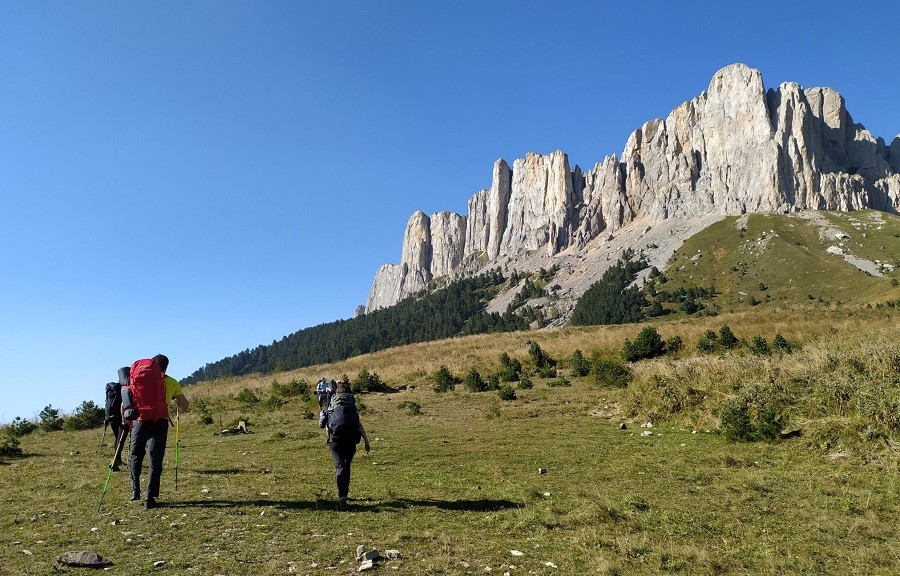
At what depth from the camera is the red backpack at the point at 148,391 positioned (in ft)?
28.4

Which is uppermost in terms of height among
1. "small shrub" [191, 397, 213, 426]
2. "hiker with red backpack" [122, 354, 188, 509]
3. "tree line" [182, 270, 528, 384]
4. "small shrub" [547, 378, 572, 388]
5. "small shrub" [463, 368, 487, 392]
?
"tree line" [182, 270, 528, 384]

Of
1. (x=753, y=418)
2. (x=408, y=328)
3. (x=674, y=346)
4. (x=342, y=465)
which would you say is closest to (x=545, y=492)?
(x=342, y=465)

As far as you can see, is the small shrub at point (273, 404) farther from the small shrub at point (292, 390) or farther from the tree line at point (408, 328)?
the tree line at point (408, 328)

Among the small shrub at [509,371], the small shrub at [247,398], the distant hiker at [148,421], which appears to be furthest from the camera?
the small shrub at [247,398]

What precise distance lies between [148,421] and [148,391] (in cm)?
51

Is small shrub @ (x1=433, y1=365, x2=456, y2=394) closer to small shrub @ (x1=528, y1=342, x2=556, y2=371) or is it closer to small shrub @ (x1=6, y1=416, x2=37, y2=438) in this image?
small shrub @ (x1=528, y1=342, x2=556, y2=371)

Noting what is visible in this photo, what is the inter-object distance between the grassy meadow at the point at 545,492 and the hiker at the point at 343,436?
0.45 meters

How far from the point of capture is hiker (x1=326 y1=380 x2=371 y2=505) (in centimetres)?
874

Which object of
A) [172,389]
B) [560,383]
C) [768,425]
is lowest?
[768,425]

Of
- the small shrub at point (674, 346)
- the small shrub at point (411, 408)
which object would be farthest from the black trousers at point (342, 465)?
the small shrub at point (674, 346)

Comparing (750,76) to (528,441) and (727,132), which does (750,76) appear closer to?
(727,132)

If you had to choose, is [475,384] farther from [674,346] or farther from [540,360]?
[674,346]

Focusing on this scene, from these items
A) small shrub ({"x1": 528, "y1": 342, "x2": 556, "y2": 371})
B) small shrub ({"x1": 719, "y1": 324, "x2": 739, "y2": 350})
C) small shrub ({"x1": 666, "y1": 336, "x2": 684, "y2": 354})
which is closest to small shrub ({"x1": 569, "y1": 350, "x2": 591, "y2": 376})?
small shrub ({"x1": 528, "y1": 342, "x2": 556, "y2": 371})

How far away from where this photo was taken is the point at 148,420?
868cm
